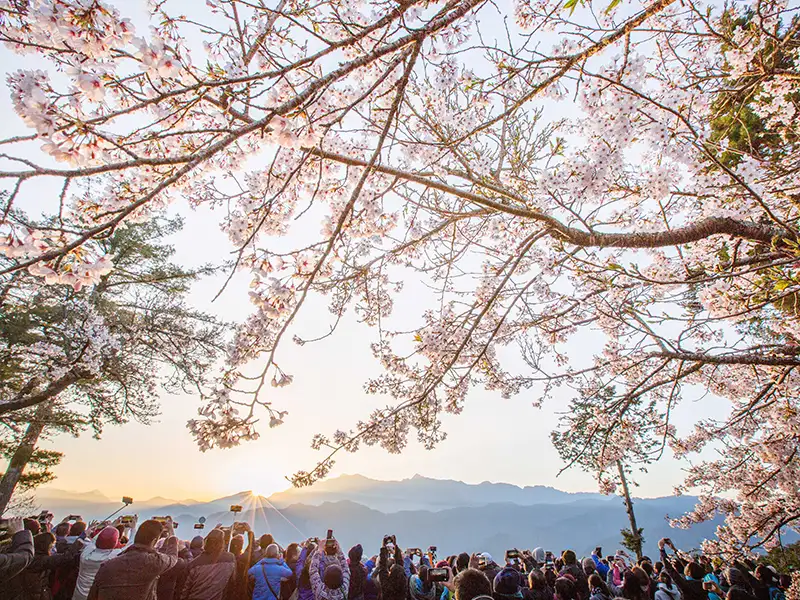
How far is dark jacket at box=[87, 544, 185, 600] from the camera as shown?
8.46 ft

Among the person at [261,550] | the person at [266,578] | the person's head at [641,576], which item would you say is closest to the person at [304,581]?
the person at [266,578]

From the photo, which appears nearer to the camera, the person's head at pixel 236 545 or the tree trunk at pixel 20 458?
the person's head at pixel 236 545

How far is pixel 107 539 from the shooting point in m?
3.38

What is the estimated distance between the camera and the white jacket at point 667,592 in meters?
4.12

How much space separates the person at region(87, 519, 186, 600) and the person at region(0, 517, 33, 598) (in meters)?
1.20

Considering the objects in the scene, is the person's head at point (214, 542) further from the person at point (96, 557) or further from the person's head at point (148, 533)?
the person at point (96, 557)

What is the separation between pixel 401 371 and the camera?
4074 mm

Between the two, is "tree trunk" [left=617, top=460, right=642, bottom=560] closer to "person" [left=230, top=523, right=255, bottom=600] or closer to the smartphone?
the smartphone

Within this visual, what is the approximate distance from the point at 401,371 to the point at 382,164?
7.69 feet

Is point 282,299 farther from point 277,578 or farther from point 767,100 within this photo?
point 767,100

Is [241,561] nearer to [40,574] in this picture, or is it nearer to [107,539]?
[107,539]

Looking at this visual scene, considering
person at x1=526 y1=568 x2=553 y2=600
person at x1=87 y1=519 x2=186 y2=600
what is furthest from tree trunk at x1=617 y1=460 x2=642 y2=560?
person at x1=87 y1=519 x2=186 y2=600

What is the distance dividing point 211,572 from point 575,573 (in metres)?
4.66

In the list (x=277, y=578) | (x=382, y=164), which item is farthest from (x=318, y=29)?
(x=277, y=578)
